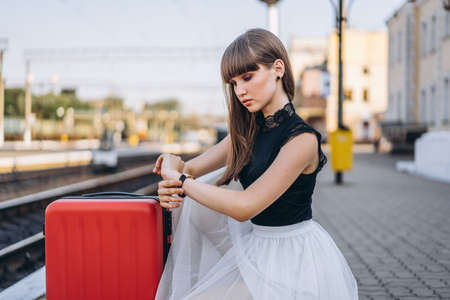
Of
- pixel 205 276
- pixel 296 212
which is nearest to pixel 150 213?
pixel 205 276

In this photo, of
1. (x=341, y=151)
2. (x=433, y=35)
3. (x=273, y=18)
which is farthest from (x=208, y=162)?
(x=433, y=35)

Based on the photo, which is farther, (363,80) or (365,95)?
(365,95)

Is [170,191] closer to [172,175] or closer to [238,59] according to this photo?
[172,175]

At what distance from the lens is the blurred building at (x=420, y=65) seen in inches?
814

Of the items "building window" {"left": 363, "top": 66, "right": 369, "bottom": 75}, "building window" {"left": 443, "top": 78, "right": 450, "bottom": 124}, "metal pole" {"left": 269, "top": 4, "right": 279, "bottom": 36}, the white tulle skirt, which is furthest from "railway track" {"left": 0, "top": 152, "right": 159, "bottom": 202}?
"building window" {"left": 363, "top": 66, "right": 369, "bottom": 75}

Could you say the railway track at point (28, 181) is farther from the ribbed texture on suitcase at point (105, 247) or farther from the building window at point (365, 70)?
the building window at point (365, 70)

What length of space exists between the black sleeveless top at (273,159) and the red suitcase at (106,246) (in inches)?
21.4

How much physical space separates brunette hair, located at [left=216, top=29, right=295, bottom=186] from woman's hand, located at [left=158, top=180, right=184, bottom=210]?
31 centimetres

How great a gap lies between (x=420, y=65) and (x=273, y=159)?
25.4 metres

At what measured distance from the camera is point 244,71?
2.24m

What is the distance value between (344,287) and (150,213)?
3.16 feet

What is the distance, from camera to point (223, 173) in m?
2.75

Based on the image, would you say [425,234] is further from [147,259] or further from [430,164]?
[430,164]

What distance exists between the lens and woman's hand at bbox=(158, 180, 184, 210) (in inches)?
91.4
